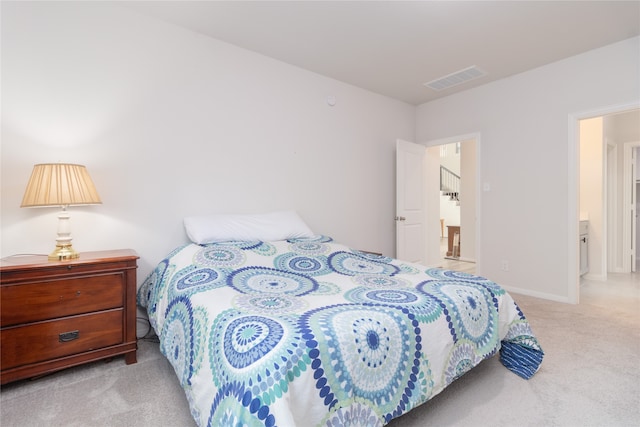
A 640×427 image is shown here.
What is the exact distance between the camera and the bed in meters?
1.04

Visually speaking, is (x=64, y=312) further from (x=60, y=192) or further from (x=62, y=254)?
(x=60, y=192)

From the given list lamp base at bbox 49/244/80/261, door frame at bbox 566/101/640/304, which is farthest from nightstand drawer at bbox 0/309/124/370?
door frame at bbox 566/101/640/304

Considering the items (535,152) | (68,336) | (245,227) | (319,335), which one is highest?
(535,152)

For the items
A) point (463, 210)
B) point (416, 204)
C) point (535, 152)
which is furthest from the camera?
point (463, 210)

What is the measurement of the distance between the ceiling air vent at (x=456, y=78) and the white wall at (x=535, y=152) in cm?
34

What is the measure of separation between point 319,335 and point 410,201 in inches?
127

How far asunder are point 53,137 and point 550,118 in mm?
4410

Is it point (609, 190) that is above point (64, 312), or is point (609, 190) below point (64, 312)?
above

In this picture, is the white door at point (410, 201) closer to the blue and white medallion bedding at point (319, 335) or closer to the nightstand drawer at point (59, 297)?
the blue and white medallion bedding at point (319, 335)

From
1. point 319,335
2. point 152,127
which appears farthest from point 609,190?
point 152,127

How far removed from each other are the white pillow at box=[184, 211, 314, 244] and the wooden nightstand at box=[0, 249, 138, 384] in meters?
0.54

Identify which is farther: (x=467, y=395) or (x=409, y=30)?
(x=409, y=30)

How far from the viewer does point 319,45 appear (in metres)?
2.84

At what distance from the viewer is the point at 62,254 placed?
185 centimetres
